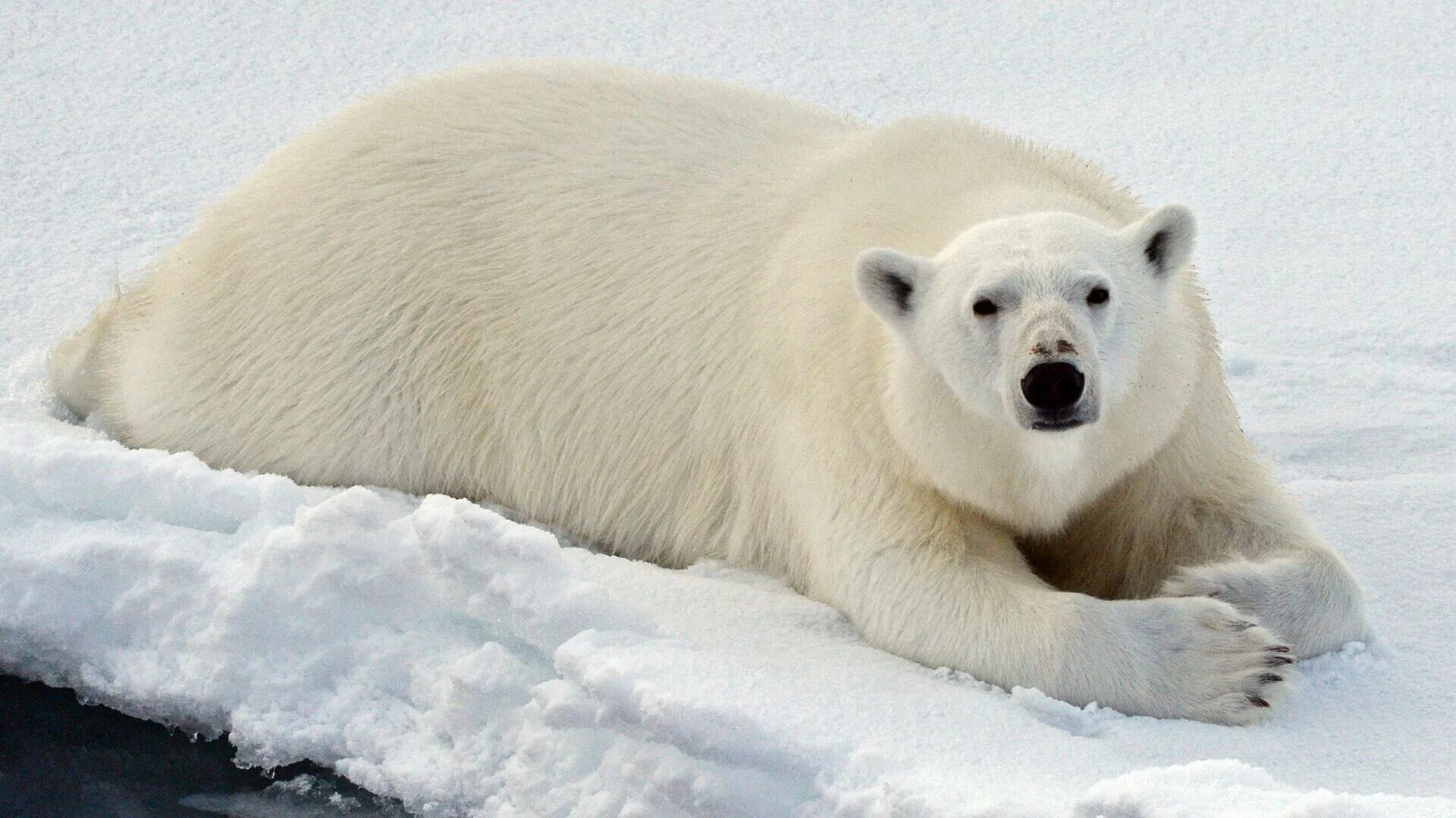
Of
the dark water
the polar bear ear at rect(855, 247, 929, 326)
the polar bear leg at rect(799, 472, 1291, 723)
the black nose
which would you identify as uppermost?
the polar bear ear at rect(855, 247, 929, 326)

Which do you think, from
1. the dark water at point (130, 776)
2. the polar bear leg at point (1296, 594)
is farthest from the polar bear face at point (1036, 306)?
the dark water at point (130, 776)

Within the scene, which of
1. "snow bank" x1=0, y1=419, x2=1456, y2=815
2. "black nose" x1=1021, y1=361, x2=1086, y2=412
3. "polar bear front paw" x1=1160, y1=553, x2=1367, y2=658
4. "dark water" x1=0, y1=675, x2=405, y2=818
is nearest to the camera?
"snow bank" x1=0, y1=419, x2=1456, y2=815

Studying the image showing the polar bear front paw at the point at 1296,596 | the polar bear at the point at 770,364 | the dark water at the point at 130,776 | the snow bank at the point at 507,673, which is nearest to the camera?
the snow bank at the point at 507,673

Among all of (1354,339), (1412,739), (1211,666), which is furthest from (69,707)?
(1354,339)

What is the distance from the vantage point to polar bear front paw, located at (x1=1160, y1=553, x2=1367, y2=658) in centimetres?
409

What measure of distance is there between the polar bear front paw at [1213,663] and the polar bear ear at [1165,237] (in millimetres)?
731

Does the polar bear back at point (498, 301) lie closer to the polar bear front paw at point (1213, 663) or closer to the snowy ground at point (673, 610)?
the snowy ground at point (673, 610)

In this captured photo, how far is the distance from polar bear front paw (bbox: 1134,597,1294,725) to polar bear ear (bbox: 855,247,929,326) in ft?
2.69

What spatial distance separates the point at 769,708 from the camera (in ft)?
11.6

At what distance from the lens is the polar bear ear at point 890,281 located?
13.0 feet

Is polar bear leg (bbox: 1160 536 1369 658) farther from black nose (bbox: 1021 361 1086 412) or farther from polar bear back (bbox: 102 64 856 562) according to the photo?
polar bear back (bbox: 102 64 856 562)

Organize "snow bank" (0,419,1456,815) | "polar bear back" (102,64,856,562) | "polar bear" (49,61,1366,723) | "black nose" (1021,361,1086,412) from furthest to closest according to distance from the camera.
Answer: "polar bear back" (102,64,856,562) < "polar bear" (49,61,1366,723) < "black nose" (1021,361,1086,412) < "snow bank" (0,419,1456,815)

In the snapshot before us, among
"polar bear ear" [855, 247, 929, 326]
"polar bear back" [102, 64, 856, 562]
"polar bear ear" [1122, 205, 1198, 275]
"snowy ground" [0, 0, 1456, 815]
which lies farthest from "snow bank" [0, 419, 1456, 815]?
"polar bear ear" [1122, 205, 1198, 275]

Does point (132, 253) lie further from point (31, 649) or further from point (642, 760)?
point (642, 760)
